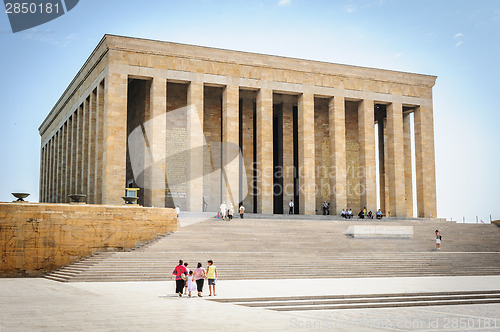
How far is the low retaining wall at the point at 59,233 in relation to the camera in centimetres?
1855

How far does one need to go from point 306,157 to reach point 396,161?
631 cm

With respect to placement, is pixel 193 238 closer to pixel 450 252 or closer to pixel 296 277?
pixel 296 277

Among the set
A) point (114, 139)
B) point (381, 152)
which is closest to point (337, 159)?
point (381, 152)

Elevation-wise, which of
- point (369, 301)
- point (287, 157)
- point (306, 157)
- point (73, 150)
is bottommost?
point (369, 301)

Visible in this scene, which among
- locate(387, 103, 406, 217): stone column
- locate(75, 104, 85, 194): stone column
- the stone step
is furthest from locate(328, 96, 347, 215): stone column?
the stone step

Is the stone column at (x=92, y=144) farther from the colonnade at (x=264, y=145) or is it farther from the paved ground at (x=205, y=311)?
the paved ground at (x=205, y=311)

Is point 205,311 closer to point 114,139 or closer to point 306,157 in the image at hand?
point 114,139

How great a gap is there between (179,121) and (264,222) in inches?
422

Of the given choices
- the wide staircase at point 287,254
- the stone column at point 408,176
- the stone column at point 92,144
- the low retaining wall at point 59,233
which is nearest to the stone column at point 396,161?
the stone column at point 408,176

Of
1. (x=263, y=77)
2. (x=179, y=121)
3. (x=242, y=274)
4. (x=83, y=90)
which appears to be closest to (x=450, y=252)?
(x=242, y=274)

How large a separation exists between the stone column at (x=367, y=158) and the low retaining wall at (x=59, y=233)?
17.7 meters

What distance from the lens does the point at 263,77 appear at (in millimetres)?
32625

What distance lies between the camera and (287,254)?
1930cm

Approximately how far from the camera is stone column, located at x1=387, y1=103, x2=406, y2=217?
34812 mm
